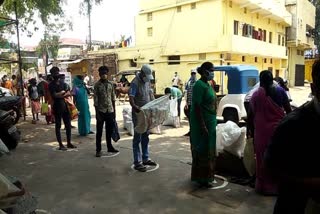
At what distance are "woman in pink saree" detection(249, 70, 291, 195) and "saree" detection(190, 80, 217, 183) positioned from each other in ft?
1.79

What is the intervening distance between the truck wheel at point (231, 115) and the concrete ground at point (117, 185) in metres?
2.53

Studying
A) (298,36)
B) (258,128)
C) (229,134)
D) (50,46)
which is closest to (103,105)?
(229,134)

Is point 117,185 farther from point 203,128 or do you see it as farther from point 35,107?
point 35,107

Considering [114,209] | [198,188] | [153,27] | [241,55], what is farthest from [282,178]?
A: [153,27]

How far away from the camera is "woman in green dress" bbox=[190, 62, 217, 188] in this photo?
4.36 metres

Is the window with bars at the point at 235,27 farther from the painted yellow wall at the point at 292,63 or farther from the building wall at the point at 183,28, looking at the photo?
the painted yellow wall at the point at 292,63

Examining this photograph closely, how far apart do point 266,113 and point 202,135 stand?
826 mm

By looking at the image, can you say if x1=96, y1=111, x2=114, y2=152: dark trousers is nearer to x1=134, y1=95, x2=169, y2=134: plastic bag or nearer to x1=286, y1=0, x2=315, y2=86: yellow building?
x1=134, y1=95, x2=169, y2=134: plastic bag

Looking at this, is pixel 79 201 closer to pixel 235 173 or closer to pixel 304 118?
pixel 235 173

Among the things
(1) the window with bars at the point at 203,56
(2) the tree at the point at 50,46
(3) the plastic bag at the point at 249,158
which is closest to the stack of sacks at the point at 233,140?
(3) the plastic bag at the point at 249,158

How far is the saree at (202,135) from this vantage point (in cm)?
437

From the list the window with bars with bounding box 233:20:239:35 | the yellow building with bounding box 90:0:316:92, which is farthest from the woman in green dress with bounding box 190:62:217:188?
the window with bars with bounding box 233:20:239:35

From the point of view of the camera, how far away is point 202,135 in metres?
4.38

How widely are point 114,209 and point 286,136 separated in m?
2.69
